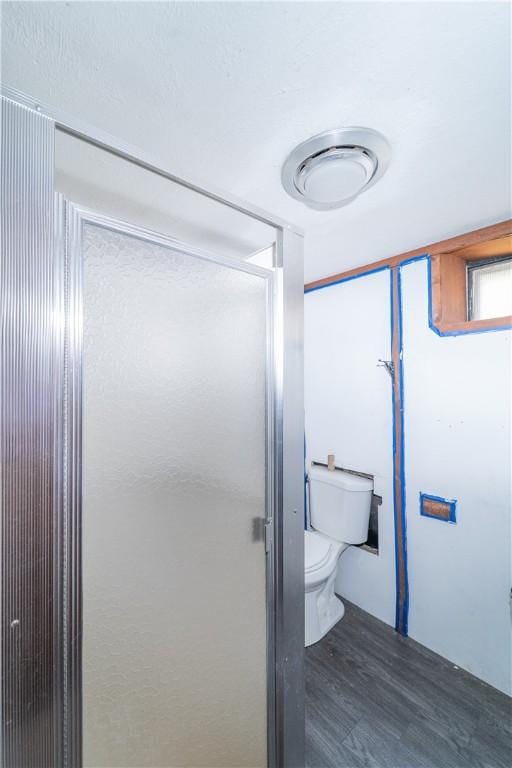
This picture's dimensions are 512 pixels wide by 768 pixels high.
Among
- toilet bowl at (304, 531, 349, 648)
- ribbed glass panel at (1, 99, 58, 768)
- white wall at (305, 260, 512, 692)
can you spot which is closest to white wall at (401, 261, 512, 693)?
white wall at (305, 260, 512, 692)

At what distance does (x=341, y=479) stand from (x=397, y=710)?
103cm

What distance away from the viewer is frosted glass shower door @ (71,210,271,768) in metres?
0.67

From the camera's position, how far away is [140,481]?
2.37 feet

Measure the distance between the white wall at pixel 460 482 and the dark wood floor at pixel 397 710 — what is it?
0.42 ft

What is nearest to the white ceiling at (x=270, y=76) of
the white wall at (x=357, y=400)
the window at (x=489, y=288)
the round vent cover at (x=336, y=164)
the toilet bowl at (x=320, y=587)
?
the round vent cover at (x=336, y=164)

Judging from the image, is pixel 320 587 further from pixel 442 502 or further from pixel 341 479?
pixel 442 502

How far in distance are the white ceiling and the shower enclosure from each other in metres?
0.20

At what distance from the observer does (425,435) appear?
1761 millimetres

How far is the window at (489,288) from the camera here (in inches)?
65.2

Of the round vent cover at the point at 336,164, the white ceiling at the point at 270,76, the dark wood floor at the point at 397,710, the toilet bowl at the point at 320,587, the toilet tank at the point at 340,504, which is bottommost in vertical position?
the dark wood floor at the point at 397,710

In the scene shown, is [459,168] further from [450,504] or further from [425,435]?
[450,504]

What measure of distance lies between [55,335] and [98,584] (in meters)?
0.51

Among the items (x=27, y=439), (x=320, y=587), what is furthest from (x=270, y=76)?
(x=320, y=587)

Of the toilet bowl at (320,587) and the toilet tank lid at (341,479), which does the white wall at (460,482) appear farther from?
the toilet bowl at (320,587)
